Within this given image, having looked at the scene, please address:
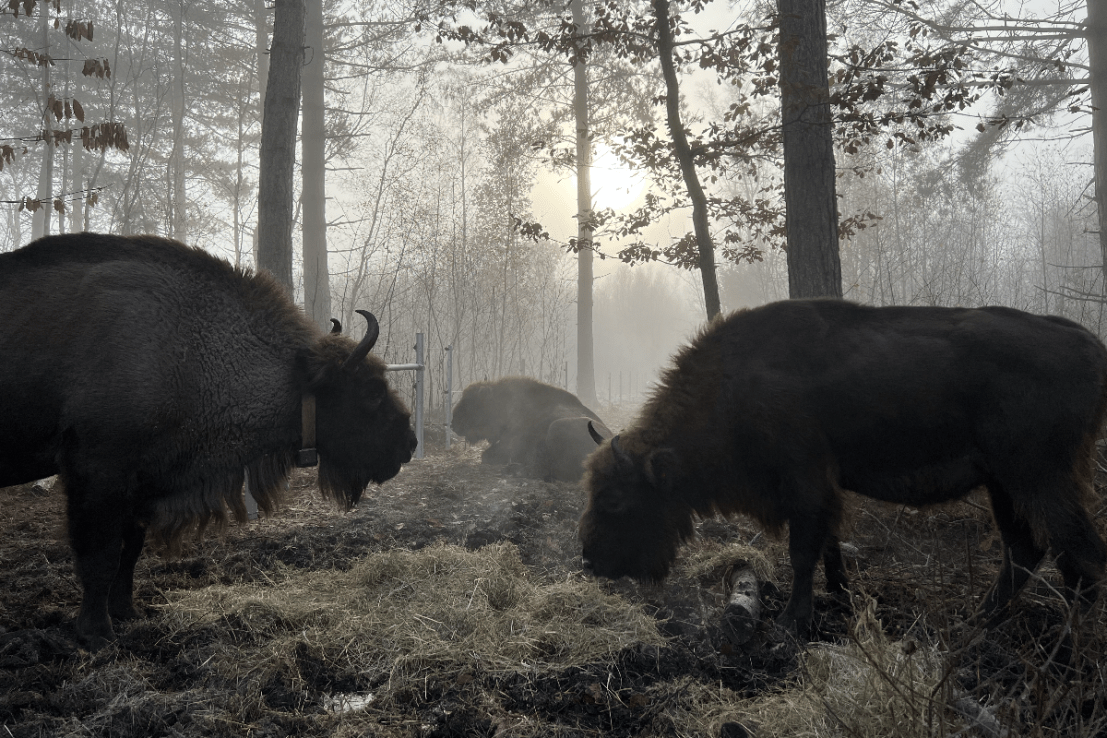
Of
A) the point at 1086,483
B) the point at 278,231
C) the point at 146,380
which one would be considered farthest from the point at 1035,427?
the point at 278,231

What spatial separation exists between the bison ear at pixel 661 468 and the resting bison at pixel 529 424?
3.91m

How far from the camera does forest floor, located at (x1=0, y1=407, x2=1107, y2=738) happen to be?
2402 mm

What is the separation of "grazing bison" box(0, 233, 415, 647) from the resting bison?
3.86 meters

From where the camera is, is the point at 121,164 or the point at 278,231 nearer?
the point at 278,231

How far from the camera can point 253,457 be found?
13.6 feet

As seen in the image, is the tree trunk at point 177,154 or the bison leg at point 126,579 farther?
the tree trunk at point 177,154

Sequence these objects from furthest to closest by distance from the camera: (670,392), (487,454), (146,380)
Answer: (487,454) → (670,392) → (146,380)

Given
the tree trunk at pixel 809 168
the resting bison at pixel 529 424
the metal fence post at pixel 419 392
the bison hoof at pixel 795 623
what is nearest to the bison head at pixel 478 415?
the resting bison at pixel 529 424

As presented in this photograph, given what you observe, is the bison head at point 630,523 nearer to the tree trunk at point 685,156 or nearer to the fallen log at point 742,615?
the fallen log at point 742,615

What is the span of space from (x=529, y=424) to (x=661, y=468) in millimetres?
5448

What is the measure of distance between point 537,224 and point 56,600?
6.05 metres

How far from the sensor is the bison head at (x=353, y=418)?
421cm

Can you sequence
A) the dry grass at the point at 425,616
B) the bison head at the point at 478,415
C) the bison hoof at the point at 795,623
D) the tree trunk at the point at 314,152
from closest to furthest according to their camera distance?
1. the dry grass at the point at 425,616
2. the bison hoof at the point at 795,623
3. the bison head at the point at 478,415
4. the tree trunk at the point at 314,152

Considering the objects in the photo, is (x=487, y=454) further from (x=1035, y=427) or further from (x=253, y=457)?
(x=1035, y=427)
